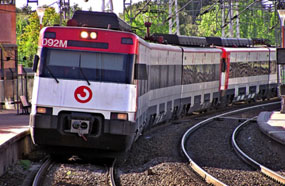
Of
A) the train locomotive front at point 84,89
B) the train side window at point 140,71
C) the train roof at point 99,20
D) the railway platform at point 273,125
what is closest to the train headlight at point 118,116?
the train locomotive front at point 84,89

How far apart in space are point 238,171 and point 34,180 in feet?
14.2

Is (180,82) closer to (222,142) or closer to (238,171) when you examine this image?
(222,142)

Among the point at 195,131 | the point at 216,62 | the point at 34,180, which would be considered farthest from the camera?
the point at 216,62

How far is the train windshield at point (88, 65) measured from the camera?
493 inches

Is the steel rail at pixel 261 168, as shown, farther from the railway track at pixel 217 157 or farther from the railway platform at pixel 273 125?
the railway platform at pixel 273 125

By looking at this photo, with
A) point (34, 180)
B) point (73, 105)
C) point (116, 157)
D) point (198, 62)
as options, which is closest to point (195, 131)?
point (198, 62)

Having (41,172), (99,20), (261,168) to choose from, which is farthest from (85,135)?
(261,168)

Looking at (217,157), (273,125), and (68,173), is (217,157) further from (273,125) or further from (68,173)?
(273,125)

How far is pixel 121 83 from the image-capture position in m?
12.5

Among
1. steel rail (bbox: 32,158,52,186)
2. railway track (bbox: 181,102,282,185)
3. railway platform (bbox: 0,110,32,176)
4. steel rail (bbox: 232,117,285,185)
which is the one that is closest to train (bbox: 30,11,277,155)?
steel rail (bbox: 32,158,52,186)

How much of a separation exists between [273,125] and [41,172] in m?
10.6

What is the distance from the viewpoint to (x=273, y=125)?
794 inches

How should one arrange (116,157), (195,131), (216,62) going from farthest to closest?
(216,62) < (195,131) < (116,157)

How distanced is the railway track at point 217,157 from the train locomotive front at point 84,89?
1915 millimetres
